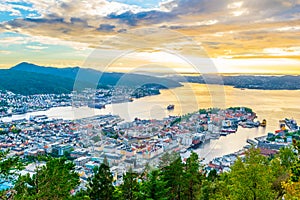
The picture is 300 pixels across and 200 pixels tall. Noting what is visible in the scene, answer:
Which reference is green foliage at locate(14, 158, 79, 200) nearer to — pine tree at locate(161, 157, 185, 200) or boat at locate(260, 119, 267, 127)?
pine tree at locate(161, 157, 185, 200)

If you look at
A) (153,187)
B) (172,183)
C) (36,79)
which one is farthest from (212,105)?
(36,79)

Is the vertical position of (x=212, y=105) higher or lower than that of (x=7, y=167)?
higher

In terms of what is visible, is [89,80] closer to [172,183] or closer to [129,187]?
[129,187]

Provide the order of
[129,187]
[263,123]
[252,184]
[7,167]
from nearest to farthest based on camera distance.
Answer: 1. [7,167]
2. [252,184]
3. [129,187]
4. [263,123]

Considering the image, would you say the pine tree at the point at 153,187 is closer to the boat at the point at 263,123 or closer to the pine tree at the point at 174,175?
the pine tree at the point at 174,175

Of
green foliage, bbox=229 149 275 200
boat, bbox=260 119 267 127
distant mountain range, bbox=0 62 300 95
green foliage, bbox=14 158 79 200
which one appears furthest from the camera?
boat, bbox=260 119 267 127

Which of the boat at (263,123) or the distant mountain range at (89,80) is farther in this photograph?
the boat at (263,123)

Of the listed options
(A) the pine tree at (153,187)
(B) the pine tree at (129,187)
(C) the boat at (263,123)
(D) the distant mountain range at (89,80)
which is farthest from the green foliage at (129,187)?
(C) the boat at (263,123)

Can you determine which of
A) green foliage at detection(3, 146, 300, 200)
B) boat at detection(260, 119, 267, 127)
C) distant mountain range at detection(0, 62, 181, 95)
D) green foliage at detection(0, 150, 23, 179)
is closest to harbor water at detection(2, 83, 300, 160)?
boat at detection(260, 119, 267, 127)

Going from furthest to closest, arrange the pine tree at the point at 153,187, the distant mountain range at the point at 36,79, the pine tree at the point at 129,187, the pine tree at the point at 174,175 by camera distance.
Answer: the distant mountain range at the point at 36,79, the pine tree at the point at 174,175, the pine tree at the point at 129,187, the pine tree at the point at 153,187

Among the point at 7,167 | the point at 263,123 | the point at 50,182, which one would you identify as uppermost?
the point at 7,167

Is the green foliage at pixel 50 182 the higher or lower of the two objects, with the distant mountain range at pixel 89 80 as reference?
lower
